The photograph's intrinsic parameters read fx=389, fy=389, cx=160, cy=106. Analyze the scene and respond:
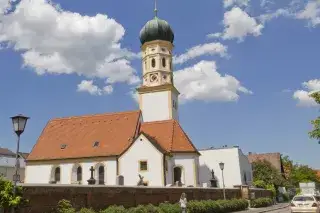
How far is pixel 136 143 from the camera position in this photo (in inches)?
1663

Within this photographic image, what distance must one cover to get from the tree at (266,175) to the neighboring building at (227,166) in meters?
3.83

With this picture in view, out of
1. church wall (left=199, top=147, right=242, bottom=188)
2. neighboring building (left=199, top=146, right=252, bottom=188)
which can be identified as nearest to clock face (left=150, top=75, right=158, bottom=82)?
neighboring building (left=199, top=146, right=252, bottom=188)

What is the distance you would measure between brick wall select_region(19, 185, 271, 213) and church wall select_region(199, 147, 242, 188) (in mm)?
20390

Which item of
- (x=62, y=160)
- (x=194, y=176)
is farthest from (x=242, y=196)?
(x=62, y=160)

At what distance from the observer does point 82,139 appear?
48344 mm

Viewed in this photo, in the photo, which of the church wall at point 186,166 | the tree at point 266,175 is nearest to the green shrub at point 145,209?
the church wall at point 186,166

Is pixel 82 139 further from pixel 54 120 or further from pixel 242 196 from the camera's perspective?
pixel 242 196

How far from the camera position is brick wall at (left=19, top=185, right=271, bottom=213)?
1631cm

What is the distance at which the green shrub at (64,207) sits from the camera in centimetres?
1764

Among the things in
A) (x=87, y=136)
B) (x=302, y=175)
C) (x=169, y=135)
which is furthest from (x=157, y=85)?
(x=302, y=175)

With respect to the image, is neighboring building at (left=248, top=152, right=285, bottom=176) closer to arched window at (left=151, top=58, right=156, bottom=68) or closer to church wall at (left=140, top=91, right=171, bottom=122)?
church wall at (left=140, top=91, right=171, bottom=122)

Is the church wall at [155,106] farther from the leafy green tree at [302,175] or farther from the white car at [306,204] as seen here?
the leafy green tree at [302,175]

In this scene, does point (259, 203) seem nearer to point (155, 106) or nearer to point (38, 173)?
point (155, 106)

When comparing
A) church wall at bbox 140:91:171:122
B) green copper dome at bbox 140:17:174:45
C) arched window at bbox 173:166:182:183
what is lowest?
arched window at bbox 173:166:182:183
